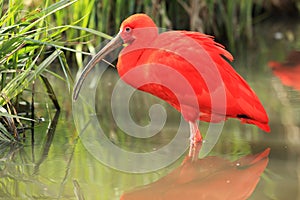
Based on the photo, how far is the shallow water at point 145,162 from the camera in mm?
3836

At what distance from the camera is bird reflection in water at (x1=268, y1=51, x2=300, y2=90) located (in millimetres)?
A: 6324

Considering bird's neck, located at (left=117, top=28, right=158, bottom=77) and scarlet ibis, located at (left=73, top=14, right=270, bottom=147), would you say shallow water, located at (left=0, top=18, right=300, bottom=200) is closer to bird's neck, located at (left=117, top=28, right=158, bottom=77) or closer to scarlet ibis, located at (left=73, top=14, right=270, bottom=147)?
scarlet ibis, located at (left=73, top=14, right=270, bottom=147)

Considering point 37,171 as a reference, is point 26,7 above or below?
above

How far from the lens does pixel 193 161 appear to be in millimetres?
4375

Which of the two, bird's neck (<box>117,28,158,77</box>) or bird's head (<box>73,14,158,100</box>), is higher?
bird's head (<box>73,14,158,100</box>)

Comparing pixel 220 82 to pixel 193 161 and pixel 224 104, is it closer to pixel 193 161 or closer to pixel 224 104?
pixel 224 104

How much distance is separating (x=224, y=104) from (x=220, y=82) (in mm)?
134

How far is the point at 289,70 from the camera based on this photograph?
22.2 ft

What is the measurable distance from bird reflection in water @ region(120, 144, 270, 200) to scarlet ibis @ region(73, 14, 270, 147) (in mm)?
294

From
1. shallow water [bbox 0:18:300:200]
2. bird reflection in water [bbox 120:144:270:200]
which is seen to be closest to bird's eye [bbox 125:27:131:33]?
shallow water [bbox 0:18:300:200]

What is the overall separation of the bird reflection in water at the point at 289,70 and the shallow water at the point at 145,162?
25.9 inches

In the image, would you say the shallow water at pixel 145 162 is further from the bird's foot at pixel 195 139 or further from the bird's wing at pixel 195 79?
the bird's wing at pixel 195 79

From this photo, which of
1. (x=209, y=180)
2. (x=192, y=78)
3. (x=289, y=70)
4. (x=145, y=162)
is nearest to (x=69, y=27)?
(x=192, y=78)

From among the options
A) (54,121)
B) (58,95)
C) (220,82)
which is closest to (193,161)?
(220,82)
